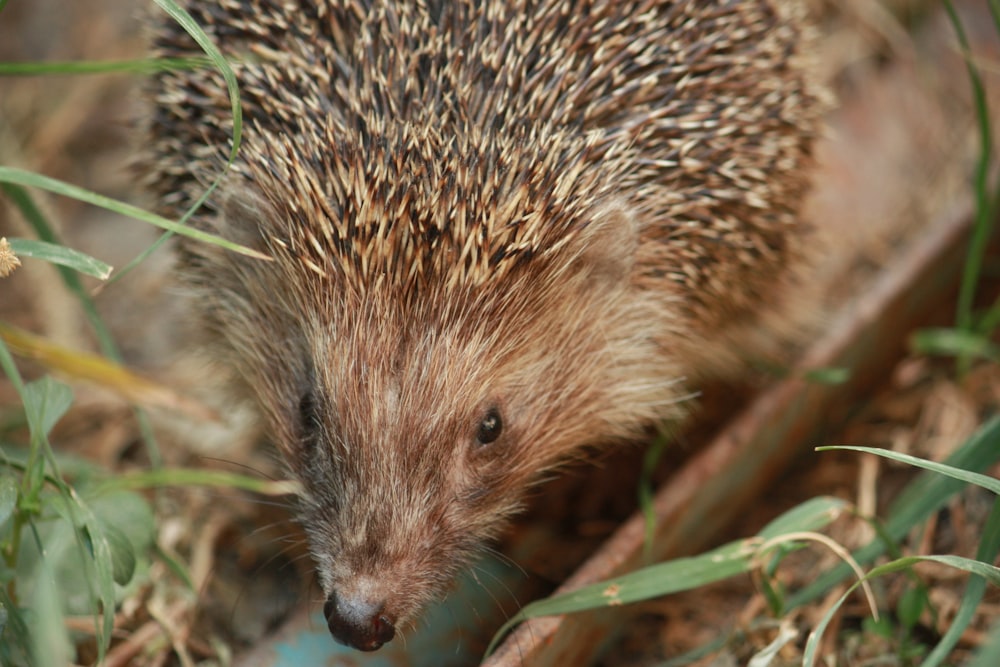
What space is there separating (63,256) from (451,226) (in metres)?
0.76

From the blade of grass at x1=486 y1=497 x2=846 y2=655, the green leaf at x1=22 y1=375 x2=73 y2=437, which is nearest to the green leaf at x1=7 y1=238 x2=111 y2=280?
the green leaf at x1=22 y1=375 x2=73 y2=437

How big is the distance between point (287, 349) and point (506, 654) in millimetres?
863

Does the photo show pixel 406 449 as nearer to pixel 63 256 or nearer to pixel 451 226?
pixel 451 226

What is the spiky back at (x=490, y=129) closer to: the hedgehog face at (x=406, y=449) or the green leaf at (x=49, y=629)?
the hedgehog face at (x=406, y=449)

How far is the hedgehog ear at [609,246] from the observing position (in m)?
2.32

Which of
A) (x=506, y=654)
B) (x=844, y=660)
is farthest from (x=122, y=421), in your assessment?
(x=844, y=660)

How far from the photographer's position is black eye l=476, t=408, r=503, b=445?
7.62ft

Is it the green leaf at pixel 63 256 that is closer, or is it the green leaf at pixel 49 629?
the green leaf at pixel 49 629

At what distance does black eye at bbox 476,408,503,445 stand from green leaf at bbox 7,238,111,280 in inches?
33.1

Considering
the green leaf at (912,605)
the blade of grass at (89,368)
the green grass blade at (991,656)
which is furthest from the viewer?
the blade of grass at (89,368)

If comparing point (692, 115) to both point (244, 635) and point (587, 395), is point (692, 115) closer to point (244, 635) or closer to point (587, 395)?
point (587, 395)

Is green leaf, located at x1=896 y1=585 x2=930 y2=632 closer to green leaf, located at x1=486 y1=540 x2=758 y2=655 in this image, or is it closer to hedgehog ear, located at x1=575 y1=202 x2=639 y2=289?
green leaf, located at x1=486 y1=540 x2=758 y2=655

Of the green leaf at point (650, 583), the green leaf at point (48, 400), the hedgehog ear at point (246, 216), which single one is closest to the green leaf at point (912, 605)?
the green leaf at point (650, 583)

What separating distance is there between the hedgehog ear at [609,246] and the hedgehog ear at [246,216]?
0.70m
